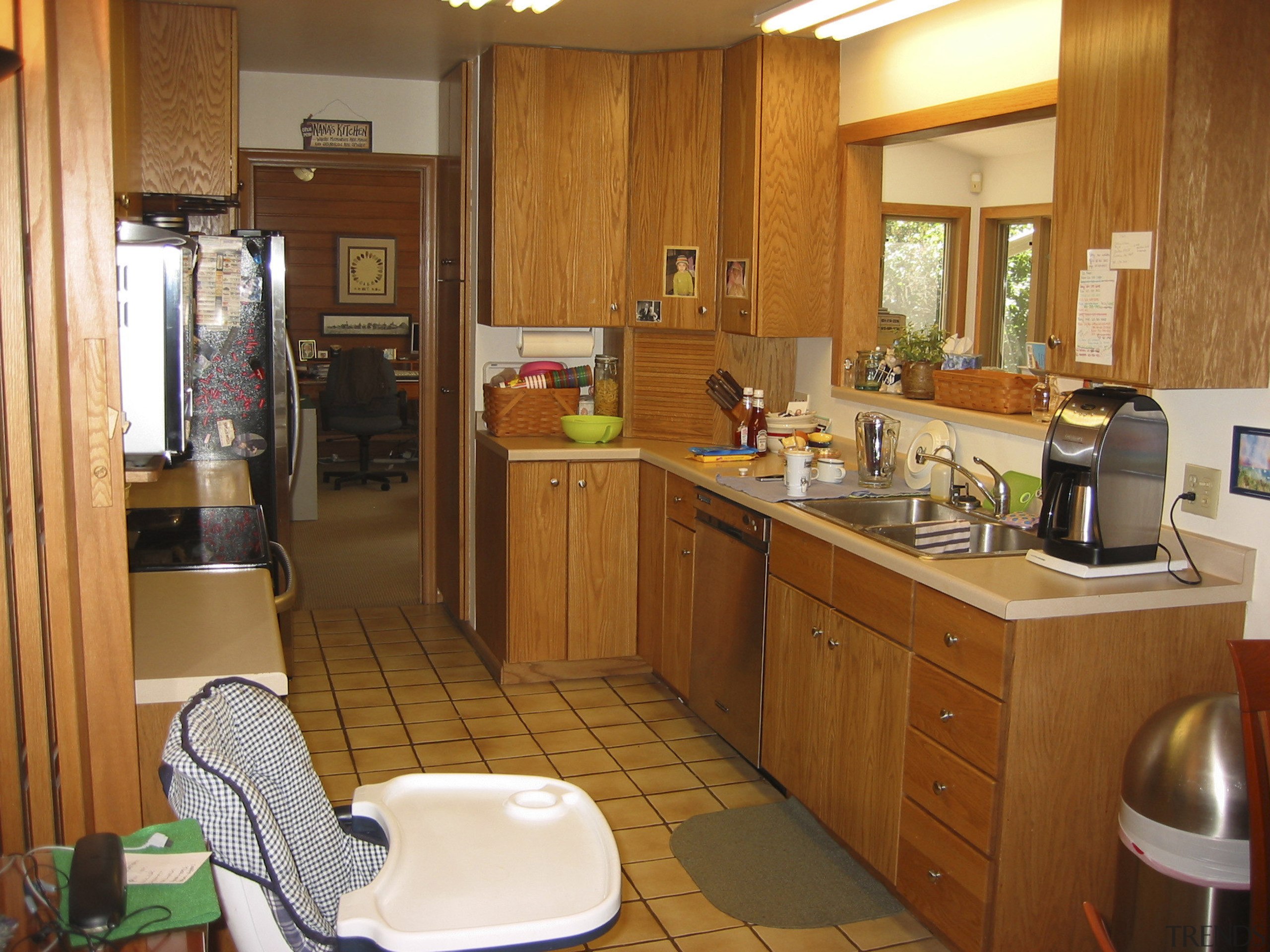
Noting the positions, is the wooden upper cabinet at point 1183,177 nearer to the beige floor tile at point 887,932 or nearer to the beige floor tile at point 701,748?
the beige floor tile at point 887,932

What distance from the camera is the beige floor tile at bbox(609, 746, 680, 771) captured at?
3607mm

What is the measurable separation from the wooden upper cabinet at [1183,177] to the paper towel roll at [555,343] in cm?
256

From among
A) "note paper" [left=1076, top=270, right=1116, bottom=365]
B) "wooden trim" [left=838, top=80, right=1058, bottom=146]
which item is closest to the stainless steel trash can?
"note paper" [left=1076, top=270, right=1116, bottom=365]

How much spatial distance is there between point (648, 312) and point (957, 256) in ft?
4.07

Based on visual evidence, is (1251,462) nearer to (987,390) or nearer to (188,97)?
(987,390)

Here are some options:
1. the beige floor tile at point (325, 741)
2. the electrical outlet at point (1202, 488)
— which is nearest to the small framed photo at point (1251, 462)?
the electrical outlet at point (1202, 488)

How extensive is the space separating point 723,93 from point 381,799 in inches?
127

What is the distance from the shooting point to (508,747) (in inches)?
146

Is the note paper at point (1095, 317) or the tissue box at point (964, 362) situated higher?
the note paper at point (1095, 317)

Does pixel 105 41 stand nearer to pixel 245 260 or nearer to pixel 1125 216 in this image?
pixel 1125 216

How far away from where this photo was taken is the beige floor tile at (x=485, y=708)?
401 cm

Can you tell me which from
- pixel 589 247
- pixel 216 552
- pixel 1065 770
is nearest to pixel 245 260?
pixel 589 247

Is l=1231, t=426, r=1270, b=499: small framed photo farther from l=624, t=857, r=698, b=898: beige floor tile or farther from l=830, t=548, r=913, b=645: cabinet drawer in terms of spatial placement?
l=624, t=857, r=698, b=898: beige floor tile

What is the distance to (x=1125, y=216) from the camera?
2379 mm
